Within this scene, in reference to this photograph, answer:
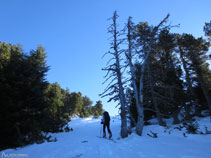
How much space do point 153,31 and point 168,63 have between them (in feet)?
26.7

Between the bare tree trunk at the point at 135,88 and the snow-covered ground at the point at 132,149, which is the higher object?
the bare tree trunk at the point at 135,88

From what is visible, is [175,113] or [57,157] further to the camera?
[175,113]

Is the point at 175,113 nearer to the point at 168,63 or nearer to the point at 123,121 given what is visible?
the point at 168,63

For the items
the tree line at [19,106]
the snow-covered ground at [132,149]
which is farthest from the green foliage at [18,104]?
the snow-covered ground at [132,149]

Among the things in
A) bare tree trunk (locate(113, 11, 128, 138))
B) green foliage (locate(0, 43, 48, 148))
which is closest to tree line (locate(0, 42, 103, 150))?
green foliage (locate(0, 43, 48, 148))

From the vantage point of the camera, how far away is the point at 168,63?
49.0 feet

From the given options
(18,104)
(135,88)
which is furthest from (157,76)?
(18,104)

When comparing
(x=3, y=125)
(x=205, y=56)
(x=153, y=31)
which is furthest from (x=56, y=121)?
(x=205, y=56)

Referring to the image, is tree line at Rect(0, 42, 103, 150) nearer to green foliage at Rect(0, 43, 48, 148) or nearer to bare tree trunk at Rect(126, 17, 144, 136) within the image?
green foliage at Rect(0, 43, 48, 148)

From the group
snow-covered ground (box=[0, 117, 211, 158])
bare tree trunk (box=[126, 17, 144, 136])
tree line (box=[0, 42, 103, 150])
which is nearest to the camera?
snow-covered ground (box=[0, 117, 211, 158])

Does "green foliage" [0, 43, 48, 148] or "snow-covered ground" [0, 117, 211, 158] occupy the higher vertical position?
"green foliage" [0, 43, 48, 148]

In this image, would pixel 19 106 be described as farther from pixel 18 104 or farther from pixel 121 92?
pixel 121 92

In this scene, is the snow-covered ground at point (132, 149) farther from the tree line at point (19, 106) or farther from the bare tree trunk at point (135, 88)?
the tree line at point (19, 106)

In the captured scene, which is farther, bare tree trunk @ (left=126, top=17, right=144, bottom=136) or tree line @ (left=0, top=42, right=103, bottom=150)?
tree line @ (left=0, top=42, right=103, bottom=150)
